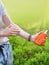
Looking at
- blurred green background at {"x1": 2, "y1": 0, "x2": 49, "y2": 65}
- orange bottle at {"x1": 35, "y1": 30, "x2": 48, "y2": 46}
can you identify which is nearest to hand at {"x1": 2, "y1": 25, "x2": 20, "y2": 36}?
orange bottle at {"x1": 35, "y1": 30, "x2": 48, "y2": 46}

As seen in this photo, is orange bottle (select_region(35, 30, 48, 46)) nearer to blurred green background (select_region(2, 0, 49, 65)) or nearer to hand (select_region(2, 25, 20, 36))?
hand (select_region(2, 25, 20, 36))

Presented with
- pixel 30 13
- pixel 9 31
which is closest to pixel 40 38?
pixel 9 31

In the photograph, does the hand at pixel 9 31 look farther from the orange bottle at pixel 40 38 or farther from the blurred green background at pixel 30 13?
the blurred green background at pixel 30 13

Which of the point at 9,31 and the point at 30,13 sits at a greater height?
the point at 9,31

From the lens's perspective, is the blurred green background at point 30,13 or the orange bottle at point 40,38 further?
the blurred green background at point 30,13

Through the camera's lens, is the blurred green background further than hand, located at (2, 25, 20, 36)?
A: Yes

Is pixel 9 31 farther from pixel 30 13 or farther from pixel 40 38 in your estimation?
pixel 30 13

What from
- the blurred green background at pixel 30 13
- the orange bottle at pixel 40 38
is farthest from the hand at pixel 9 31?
the blurred green background at pixel 30 13

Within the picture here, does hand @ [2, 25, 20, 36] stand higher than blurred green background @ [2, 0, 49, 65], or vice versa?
hand @ [2, 25, 20, 36]

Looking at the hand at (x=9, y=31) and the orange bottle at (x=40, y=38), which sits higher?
the hand at (x=9, y=31)

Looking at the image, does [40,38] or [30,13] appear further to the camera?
[30,13]

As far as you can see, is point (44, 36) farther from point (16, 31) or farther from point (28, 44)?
point (28, 44)

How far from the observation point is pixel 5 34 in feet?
8.52

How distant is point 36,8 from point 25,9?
0.16m
